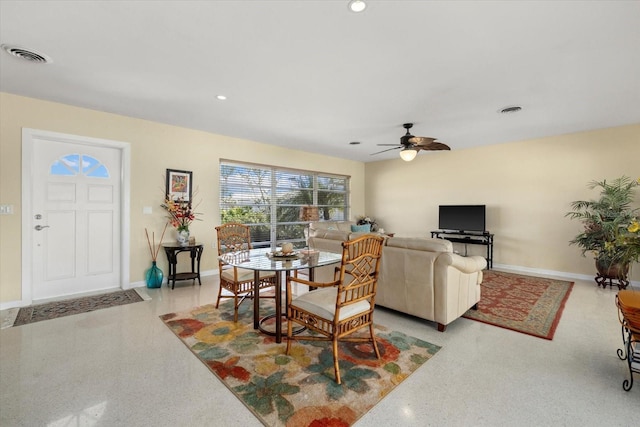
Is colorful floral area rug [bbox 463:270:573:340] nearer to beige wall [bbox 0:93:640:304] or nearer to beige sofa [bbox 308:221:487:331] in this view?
beige sofa [bbox 308:221:487:331]

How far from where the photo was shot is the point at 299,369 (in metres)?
2.12

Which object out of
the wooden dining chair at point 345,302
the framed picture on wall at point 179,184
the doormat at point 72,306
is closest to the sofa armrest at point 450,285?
the wooden dining chair at point 345,302

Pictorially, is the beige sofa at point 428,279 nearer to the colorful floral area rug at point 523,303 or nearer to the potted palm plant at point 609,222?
the colorful floral area rug at point 523,303

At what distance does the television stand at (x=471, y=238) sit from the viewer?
567cm

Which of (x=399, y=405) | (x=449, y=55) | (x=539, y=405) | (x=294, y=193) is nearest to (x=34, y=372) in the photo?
(x=399, y=405)

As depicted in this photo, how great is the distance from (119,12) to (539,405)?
12.5 ft

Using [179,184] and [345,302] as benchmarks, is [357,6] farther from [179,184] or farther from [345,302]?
[179,184]

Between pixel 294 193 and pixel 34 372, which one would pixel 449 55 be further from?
pixel 294 193

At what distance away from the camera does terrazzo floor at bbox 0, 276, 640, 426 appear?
5.42 feet

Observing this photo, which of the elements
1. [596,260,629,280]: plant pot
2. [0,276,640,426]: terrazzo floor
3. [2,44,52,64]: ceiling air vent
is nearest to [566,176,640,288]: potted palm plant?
[596,260,629,280]: plant pot

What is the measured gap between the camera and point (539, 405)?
176 centimetres

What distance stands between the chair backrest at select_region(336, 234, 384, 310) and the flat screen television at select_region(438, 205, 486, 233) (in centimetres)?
450

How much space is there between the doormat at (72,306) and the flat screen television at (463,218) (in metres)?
5.89

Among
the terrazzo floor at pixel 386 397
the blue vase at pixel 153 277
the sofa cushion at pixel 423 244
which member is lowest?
the terrazzo floor at pixel 386 397
